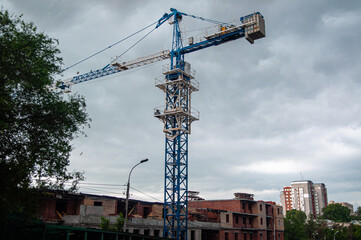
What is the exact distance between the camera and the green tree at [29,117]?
1637 cm

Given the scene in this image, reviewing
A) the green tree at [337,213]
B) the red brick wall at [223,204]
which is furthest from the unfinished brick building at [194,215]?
the green tree at [337,213]

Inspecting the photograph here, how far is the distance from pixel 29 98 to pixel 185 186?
109ft

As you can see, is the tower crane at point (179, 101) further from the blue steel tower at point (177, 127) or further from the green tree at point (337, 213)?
the green tree at point (337, 213)

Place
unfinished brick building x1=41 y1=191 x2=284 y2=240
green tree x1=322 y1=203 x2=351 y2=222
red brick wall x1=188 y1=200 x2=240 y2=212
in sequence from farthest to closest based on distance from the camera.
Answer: green tree x1=322 y1=203 x2=351 y2=222 → red brick wall x1=188 y1=200 x2=240 y2=212 → unfinished brick building x1=41 y1=191 x2=284 y2=240

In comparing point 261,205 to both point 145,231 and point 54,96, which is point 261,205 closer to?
point 145,231

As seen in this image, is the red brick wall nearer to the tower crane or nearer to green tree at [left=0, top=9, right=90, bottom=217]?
the tower crane

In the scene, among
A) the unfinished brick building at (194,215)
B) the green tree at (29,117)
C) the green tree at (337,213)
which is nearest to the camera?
the green tree at (29,117)

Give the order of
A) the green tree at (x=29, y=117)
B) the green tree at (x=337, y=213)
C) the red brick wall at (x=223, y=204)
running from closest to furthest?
the green tree at (x=29, y=117) < the red brick wall at (x=223, y=204) < the green tree at (x=337, y=213)

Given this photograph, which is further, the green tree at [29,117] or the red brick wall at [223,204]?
the red brick wall at [223,204]

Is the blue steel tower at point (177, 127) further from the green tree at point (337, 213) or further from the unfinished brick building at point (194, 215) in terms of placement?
the green tree at point (337, 213)

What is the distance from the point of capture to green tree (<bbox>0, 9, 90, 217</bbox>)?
645 inches

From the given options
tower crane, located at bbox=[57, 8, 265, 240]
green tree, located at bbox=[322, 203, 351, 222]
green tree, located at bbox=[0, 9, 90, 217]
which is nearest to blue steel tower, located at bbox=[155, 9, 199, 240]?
tower crane, located at bbox=[57, 8, 265, 240]

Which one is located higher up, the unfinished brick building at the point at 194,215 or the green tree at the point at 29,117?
the green tree at the point at 29,117

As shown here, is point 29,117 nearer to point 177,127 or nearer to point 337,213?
point 177,127
